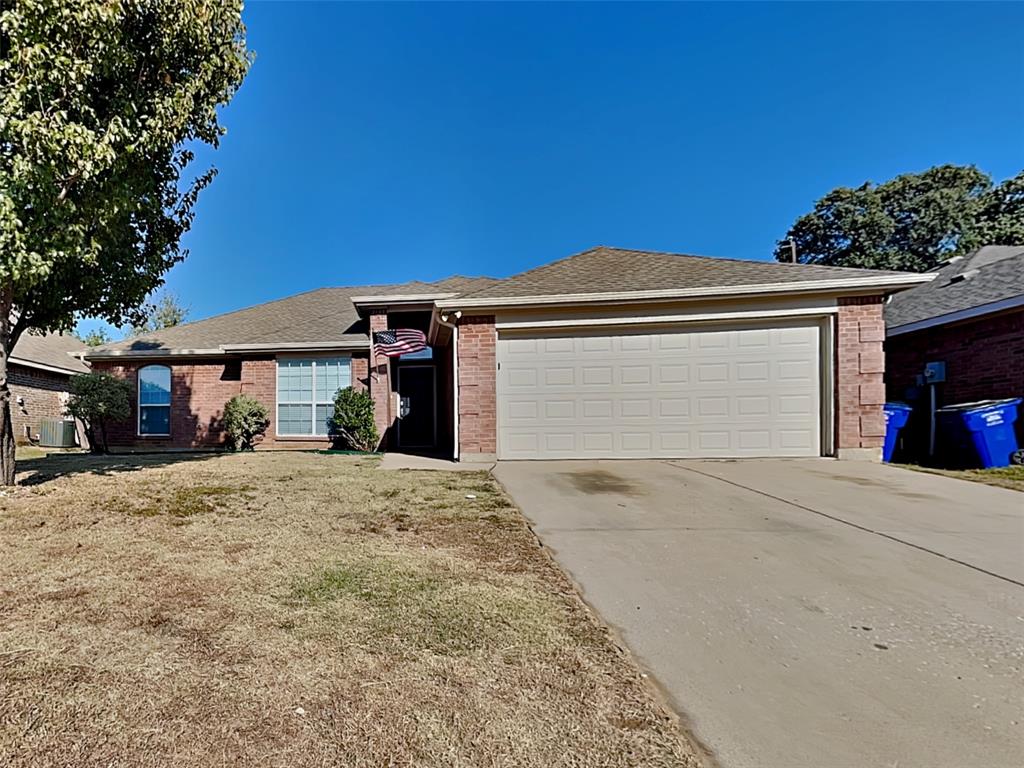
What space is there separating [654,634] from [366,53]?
595 inches

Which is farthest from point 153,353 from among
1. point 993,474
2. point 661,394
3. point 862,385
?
point 993,474

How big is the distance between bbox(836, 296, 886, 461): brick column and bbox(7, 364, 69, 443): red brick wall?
22.2 metres

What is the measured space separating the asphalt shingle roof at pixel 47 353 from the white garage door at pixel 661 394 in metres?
16.0

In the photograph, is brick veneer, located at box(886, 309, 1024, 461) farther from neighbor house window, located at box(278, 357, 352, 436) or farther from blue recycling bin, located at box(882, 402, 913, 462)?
neighbor house window, located at box(278, 357, 352, 436)

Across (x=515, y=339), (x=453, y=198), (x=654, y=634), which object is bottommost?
(x=654, y=634)

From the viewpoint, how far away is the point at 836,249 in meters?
30.9

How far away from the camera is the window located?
13.0 meters

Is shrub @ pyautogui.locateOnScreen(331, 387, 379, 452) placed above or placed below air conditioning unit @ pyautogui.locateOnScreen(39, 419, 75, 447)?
above

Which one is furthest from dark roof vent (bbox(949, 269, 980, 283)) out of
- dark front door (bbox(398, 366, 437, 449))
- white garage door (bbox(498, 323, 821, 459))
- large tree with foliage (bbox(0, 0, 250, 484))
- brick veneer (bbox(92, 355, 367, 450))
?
brick veneer (bbox(92, 355, 367, 450))

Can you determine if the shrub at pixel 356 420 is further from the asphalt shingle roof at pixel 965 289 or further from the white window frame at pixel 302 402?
the asphalt shingle roof at pixel 965 289

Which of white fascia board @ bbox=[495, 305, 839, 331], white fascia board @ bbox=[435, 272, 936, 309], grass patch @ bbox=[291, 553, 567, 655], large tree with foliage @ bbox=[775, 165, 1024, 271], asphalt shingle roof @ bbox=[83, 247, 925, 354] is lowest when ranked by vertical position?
grass patch @ bbox=[291, 553, 567, 655]

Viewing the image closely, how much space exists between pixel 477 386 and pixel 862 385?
258 inches

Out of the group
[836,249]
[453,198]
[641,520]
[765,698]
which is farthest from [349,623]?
[836,249]

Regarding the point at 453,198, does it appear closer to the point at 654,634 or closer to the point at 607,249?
the point at 607,249
